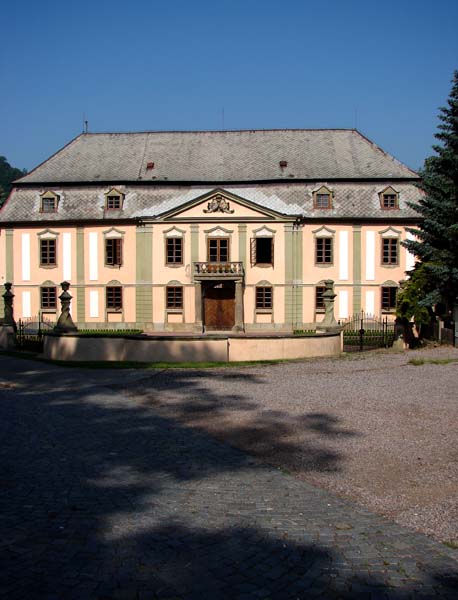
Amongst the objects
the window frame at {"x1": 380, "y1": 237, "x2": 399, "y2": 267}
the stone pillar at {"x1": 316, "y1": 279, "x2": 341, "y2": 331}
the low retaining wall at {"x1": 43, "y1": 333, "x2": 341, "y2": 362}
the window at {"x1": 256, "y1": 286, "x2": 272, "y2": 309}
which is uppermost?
the window frame at {"x1": 380, "y1": 237, "x2": 399, "y2": 267}

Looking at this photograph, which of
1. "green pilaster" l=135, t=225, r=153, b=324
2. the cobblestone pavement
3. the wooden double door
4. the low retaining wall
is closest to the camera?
the cobblestone pavement

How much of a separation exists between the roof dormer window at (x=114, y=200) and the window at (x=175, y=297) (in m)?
6.07

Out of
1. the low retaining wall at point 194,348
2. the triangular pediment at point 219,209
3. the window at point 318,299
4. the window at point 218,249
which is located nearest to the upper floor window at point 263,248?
the triangular pediment at point 219,209

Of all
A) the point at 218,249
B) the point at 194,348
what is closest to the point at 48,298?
the point at 218,249

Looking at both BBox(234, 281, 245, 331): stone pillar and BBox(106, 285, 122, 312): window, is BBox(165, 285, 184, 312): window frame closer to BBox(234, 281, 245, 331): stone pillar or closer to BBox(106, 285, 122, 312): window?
BBox(106, 285, 122, 312): window

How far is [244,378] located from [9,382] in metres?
5.80

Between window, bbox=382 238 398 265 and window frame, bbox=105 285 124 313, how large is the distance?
16.0 metres

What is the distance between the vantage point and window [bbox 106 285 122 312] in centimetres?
3597

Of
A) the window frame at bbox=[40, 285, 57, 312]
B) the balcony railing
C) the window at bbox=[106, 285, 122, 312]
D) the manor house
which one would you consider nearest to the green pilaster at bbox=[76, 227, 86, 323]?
the manor house

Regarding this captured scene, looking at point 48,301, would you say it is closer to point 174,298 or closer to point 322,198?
point 174,298

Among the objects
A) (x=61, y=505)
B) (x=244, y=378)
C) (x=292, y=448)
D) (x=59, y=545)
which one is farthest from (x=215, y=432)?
(x=244, y=378)

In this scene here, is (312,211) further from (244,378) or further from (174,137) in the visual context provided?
(244,378)

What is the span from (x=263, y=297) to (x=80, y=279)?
444 inches

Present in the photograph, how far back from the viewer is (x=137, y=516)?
5.38 metres
